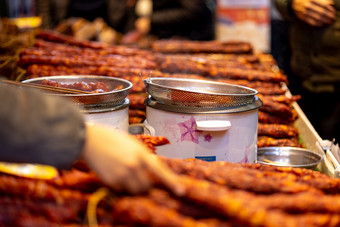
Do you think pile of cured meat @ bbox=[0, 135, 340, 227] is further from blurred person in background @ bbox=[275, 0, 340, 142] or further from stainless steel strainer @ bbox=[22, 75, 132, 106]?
blurred person in background @ bbox=[275, 0, 340, 142]

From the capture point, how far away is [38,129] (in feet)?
3.97

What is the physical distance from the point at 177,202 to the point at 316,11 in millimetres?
3142

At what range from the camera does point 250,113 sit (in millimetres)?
2109

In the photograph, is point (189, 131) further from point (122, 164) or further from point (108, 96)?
point (122, 164)

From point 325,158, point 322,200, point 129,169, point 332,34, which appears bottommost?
point 325,158

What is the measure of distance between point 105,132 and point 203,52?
3673 millimetres

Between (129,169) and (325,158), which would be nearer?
(129,169)

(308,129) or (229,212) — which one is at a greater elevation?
(229,212)

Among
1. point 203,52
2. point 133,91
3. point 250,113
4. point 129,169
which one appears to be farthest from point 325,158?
point 203,52

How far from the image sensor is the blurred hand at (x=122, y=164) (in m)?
1.22

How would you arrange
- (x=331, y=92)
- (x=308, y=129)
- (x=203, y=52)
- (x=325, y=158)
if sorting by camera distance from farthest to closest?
(x=203, y=52) → (x=331, y=92) → (x=308, y=129) → (x=325, y=158)

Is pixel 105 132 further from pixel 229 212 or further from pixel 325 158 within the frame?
pixel 325 158

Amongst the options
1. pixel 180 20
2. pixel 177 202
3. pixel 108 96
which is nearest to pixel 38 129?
pixel 177 202

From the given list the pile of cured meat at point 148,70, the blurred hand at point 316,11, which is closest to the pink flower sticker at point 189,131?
the pile of cured meat at point 148,70
